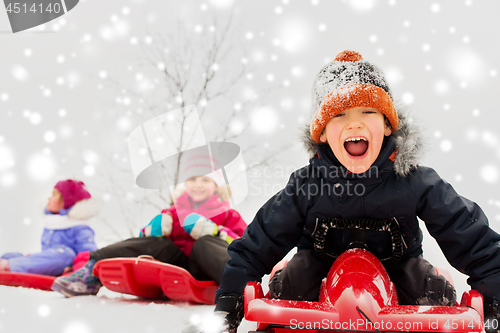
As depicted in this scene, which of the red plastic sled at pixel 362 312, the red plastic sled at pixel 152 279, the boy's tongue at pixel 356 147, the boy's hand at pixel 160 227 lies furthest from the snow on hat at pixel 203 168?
the red plastic sled at pixel 362 312

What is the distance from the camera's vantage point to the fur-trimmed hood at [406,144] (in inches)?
39.4

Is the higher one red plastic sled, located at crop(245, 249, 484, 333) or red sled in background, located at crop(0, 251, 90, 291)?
red plastic sled, located at crop(245, 249, 484, 333)

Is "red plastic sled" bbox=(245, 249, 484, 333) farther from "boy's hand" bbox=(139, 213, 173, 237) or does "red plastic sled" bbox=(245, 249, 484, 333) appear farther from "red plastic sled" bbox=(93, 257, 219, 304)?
"boy's hand" bbox=(139, 213, 173, 237)

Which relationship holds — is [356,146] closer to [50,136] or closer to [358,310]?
[358,310]

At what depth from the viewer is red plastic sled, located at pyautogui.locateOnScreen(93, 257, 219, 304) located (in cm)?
147

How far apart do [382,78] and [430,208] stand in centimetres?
39

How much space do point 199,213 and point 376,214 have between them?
113cm

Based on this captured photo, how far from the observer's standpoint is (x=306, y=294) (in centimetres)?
98

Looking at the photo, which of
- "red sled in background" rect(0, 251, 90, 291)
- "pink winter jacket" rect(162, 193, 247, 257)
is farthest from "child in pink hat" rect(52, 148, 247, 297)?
"red sled in background" rect(0, 251, 90, 291)

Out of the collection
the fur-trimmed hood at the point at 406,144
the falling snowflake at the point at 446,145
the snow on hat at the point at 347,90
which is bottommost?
the falling snowflake at the point at 446,145

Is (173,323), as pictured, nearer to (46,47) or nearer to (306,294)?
(306,294)

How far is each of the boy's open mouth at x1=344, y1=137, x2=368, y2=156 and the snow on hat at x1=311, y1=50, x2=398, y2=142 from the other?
9cm

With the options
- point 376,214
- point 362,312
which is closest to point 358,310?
point 362,312

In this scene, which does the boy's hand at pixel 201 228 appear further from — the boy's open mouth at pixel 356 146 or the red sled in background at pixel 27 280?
the boy's open mouth at pixel 356 146
